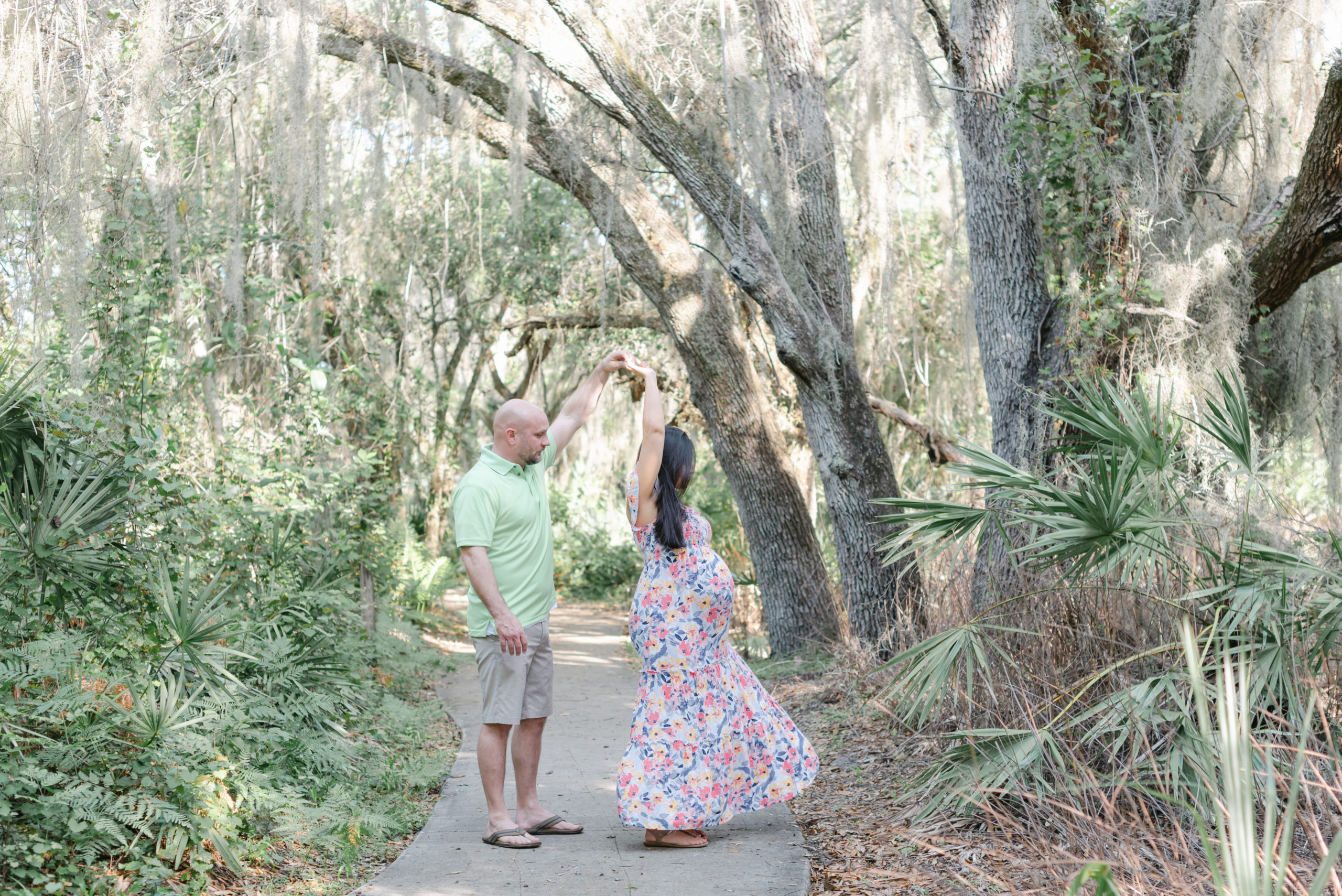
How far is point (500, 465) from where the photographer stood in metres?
4.13

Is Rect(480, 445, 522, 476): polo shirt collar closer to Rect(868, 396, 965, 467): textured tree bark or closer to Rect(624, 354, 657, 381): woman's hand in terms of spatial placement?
Rect(624, 354, 657, 381): woman's hand

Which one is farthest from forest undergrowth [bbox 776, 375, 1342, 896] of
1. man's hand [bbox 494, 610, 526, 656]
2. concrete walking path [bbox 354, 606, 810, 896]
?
man's hand [bbox 494, 610, 526, 656]

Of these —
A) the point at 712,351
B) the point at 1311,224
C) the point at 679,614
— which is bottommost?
the point at 679,614

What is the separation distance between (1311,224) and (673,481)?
389 cm

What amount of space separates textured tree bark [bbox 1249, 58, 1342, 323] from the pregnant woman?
3554mm

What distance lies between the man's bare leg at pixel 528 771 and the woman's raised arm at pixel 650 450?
0.94 m

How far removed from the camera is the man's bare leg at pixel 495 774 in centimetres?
402

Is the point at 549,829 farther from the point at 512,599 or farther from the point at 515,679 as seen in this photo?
the point at 512,599

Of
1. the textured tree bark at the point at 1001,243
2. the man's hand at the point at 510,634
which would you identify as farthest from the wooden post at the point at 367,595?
the textured tree bark at the point at 1001,243

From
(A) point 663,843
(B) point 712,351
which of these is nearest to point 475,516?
(A) point 663,843

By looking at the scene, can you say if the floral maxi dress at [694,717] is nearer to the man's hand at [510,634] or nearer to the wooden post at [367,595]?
the man's hand at [510,634]

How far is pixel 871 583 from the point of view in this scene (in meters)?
7.30

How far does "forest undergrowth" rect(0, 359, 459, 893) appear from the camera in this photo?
335 centimetres

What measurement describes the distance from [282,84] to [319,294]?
173cm
